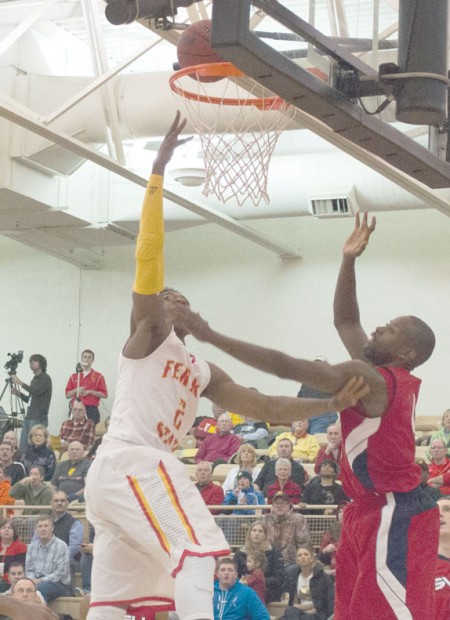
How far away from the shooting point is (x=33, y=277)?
2188 cm

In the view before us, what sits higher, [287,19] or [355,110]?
[287,19]

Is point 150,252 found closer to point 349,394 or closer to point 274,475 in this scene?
point 349,394

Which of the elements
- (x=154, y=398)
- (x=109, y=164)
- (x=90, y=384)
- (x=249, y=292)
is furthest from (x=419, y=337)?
(x=249, y=292)

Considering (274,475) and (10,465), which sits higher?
(274,475)

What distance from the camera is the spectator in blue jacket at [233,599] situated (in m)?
10.1

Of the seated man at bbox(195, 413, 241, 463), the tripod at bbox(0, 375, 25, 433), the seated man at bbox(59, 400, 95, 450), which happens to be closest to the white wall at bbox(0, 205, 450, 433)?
the tripod at bbox(0, 375, 25, 433)

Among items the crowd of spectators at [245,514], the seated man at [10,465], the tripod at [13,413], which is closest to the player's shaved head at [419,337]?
the crowd of spectators at [245,514]

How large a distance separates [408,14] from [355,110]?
1.76 feet

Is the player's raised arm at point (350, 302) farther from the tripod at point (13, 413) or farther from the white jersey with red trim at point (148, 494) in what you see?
the tripod at point (13, 413)

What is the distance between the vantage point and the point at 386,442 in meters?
5.38

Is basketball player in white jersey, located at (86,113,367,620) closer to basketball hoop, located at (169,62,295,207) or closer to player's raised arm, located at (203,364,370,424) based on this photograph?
player's raised arm, located at (203,364,370,424)

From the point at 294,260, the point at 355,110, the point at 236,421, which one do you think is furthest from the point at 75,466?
the point at 355,110

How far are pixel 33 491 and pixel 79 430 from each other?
3229 millimetres

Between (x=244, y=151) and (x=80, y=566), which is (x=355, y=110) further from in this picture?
(x=80, y=566)
